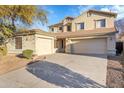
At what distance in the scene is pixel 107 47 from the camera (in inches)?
576

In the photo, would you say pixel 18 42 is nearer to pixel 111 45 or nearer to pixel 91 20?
pixel 91 20

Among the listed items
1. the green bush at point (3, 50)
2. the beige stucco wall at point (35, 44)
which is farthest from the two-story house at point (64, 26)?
the green bush at point (3, 50)

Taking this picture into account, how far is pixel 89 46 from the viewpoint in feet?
52.3

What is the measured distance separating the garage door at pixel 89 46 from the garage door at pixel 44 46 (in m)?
2.96

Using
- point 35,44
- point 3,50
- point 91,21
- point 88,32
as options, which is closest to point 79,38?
point 88,32

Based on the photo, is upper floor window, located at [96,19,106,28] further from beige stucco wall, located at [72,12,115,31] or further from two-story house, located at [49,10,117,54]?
beige stucco wall, located at [72,12,115,31]

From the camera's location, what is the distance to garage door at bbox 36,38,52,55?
14.3 metres

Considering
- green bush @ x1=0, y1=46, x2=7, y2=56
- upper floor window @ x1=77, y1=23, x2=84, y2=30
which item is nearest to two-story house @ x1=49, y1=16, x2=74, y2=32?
upper floor window @ x1=77, y1=23, x2=84, y2=30

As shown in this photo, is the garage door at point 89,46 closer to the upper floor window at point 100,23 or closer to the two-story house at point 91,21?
the two-story house at point 91,21

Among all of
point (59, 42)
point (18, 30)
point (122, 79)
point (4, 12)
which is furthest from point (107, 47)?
point (4, 12)

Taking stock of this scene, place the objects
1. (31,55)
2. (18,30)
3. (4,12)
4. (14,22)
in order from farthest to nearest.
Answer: (18,30), (14,22), (31,55), (4,12)

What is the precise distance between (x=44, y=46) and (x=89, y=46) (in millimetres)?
5164

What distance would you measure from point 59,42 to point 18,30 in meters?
6.49
